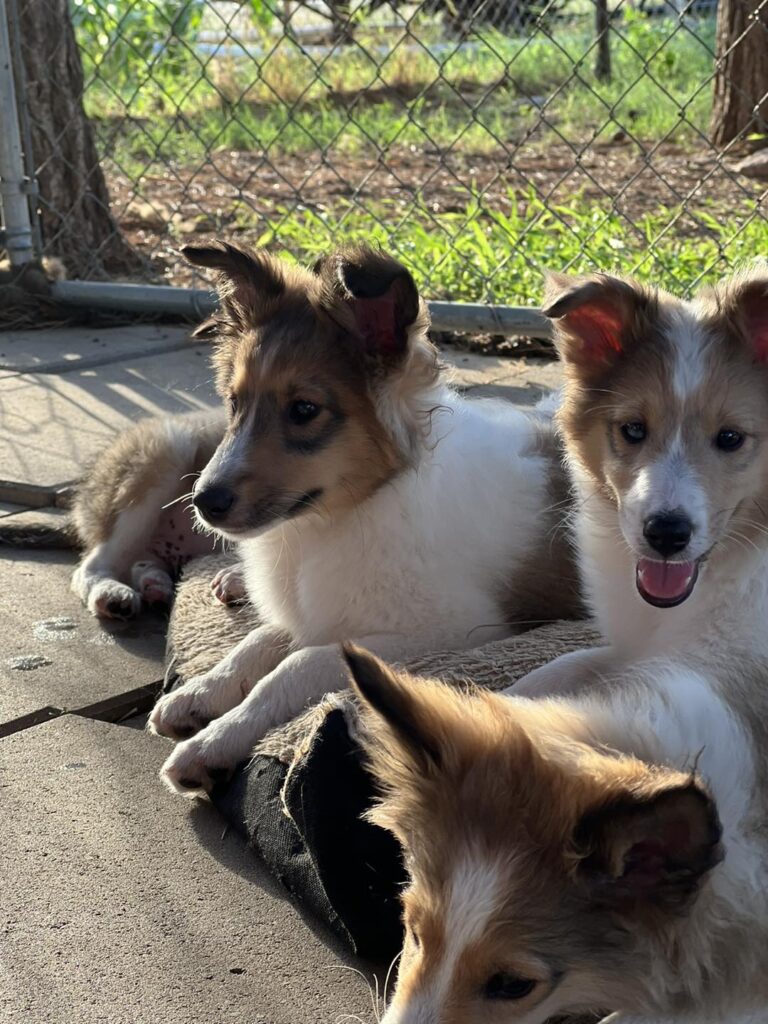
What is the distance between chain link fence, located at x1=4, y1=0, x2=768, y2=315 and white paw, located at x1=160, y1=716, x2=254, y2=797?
3843 millimetres

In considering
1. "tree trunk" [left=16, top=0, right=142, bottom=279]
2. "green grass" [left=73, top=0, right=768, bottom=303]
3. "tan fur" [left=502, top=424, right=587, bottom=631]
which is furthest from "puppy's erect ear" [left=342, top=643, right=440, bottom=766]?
"tree trunk" [left=16, top=0, right=142, bottom=279]

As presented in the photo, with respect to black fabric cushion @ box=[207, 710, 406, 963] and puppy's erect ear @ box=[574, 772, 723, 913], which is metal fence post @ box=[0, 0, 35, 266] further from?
puppy's erect ear @ box=[574, 772, 723, 913]

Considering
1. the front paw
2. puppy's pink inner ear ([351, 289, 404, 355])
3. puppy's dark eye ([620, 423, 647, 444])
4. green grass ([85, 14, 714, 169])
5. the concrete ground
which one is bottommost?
the concrete ground

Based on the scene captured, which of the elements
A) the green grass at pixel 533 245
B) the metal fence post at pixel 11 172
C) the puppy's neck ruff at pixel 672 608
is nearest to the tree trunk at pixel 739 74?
the green grass at pixel 533 245

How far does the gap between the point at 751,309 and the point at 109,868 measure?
2004mm

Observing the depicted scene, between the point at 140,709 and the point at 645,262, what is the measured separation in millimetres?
3839

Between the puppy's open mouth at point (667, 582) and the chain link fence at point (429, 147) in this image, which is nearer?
the puppy's open mouth at point (667, 582)

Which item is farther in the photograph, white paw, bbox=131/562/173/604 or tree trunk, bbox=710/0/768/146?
tree trunk, bbox=710/0/768/146

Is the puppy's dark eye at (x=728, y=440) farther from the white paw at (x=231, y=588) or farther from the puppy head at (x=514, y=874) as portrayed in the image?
the white paw at (x=231, y=588)

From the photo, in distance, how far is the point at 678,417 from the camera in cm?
324

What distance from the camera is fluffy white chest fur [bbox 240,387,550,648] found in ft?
12.8

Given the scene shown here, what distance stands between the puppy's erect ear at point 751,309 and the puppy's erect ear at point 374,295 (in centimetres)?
82

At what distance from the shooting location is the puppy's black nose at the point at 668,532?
3076mm

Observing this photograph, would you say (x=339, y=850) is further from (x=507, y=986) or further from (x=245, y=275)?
(x=245, y=275)
